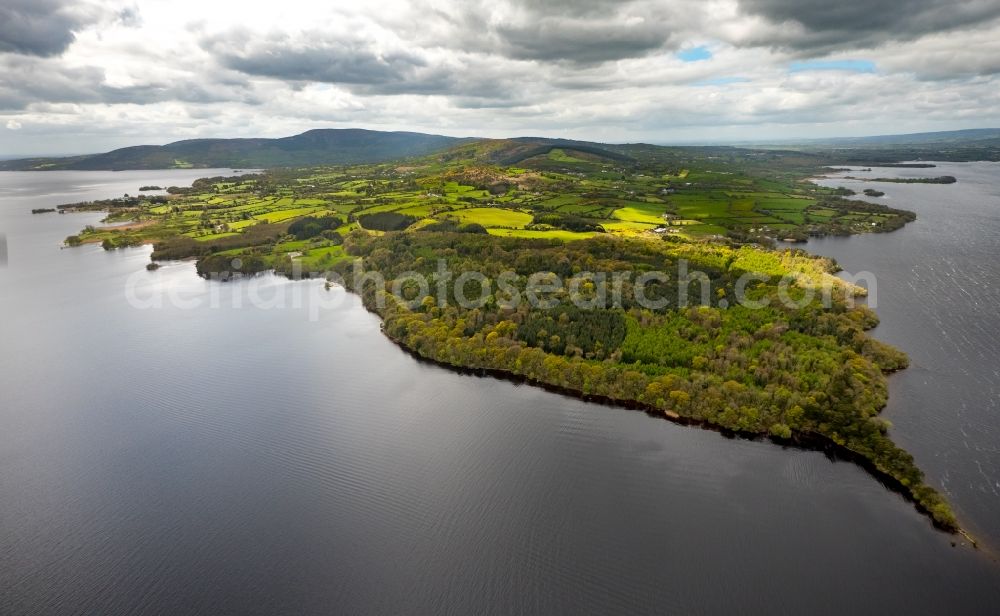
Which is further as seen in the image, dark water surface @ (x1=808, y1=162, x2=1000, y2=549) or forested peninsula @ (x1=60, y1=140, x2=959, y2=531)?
forested peninsula @ (x1=60, y1=140, x2=959, y2=531)

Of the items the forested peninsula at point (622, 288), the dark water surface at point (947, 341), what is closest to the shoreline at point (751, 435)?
the forested peninsula at point (622, 288)

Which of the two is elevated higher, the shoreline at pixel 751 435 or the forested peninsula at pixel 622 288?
the forested peninsula at pixel 622 288

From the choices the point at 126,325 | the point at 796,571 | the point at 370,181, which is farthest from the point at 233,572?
the point at 370,181

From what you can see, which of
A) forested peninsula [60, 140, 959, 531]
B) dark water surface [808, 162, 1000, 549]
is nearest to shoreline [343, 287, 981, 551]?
forested peninsula [60, 140, 959, 531]

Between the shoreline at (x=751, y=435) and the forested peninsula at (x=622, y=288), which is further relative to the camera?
the forested peninsula at (x=622, y=288)

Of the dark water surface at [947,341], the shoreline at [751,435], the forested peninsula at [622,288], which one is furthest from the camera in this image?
the forested peninsula at [622,288]

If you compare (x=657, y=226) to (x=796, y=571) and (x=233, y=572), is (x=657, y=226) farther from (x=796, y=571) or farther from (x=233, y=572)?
(x=233, y=572)

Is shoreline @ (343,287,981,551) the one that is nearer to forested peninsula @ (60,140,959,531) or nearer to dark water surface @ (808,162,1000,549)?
forested peninsula @ (60,140,959,531)

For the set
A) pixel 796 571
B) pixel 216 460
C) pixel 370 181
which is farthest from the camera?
pixel 370 181

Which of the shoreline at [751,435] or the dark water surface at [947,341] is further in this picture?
the dark water surface at [947,341]

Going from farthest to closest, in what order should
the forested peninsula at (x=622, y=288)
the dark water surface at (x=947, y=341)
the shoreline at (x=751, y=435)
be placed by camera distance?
1. the forested peninsula at (x=622, y=288)
2. the dark water surface at (x=947, y=341)
3. the shoreline at (x=751, y=435)

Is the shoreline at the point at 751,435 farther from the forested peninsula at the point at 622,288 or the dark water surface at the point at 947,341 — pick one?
the dark water surface at the point at 947,341
